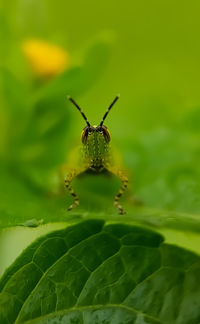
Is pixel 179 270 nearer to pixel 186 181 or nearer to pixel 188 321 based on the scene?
pixel 188 321

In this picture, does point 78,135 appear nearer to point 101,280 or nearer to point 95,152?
point 95,152

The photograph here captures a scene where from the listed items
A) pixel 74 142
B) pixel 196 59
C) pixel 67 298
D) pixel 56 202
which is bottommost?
pixel 67 298

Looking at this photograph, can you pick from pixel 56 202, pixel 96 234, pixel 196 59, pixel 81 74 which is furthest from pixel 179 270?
pixel 196 59

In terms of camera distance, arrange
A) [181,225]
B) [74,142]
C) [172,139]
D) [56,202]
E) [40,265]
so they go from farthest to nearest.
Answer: [172,139] → [74,142] → [56,202] → [181,225] → [40,265]

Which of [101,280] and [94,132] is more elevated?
[94,132]

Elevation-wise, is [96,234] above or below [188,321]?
above

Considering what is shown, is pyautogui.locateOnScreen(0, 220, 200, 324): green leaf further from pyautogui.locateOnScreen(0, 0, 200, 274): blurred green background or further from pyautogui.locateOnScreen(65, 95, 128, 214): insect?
pyautogui.locateOnScreen(65, 95, 128, 214): insect

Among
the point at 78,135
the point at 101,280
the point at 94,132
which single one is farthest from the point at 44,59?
the point at 101,280
